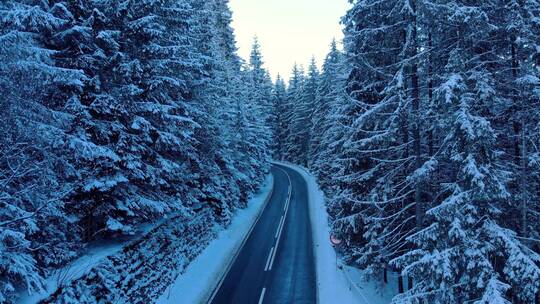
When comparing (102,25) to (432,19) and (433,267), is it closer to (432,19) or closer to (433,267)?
(432,19)

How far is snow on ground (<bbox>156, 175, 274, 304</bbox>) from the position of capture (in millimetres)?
16109

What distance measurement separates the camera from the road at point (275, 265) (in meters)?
17.2

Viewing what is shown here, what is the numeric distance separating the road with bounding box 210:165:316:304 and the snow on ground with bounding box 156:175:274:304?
1.63 ft

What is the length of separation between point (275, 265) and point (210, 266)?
13.1 feet

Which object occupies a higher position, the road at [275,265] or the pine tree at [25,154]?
the pine tree at [25,154]

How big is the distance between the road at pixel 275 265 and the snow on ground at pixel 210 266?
497 millimetres

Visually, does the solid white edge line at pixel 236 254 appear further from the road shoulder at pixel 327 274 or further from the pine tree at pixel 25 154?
the pine tree at pixel 25 154

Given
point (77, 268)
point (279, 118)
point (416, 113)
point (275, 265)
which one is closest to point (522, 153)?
point (416, 113)

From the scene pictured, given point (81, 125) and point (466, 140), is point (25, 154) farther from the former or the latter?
point (466, 140)

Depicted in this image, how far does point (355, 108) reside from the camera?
15719 millimetres

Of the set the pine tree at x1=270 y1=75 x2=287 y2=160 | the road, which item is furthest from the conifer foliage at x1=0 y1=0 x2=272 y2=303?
the pine tree at x1=270 y1=75 x2=287 y2=160

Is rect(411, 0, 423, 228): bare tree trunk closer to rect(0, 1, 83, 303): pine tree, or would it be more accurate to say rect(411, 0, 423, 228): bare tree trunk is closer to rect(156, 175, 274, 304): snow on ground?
rect(0, 1, 83, 303): pine tree

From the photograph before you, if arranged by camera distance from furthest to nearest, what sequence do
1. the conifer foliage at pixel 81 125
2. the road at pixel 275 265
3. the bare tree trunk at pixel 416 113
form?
1. the road at pixel 275 265
2. the bare tree trunk at pixel 416 113
3. the conifer foliage at pixel 81 125

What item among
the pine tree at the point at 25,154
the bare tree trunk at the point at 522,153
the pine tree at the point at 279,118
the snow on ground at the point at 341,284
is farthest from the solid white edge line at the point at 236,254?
the pine tree at the point at 279,118
